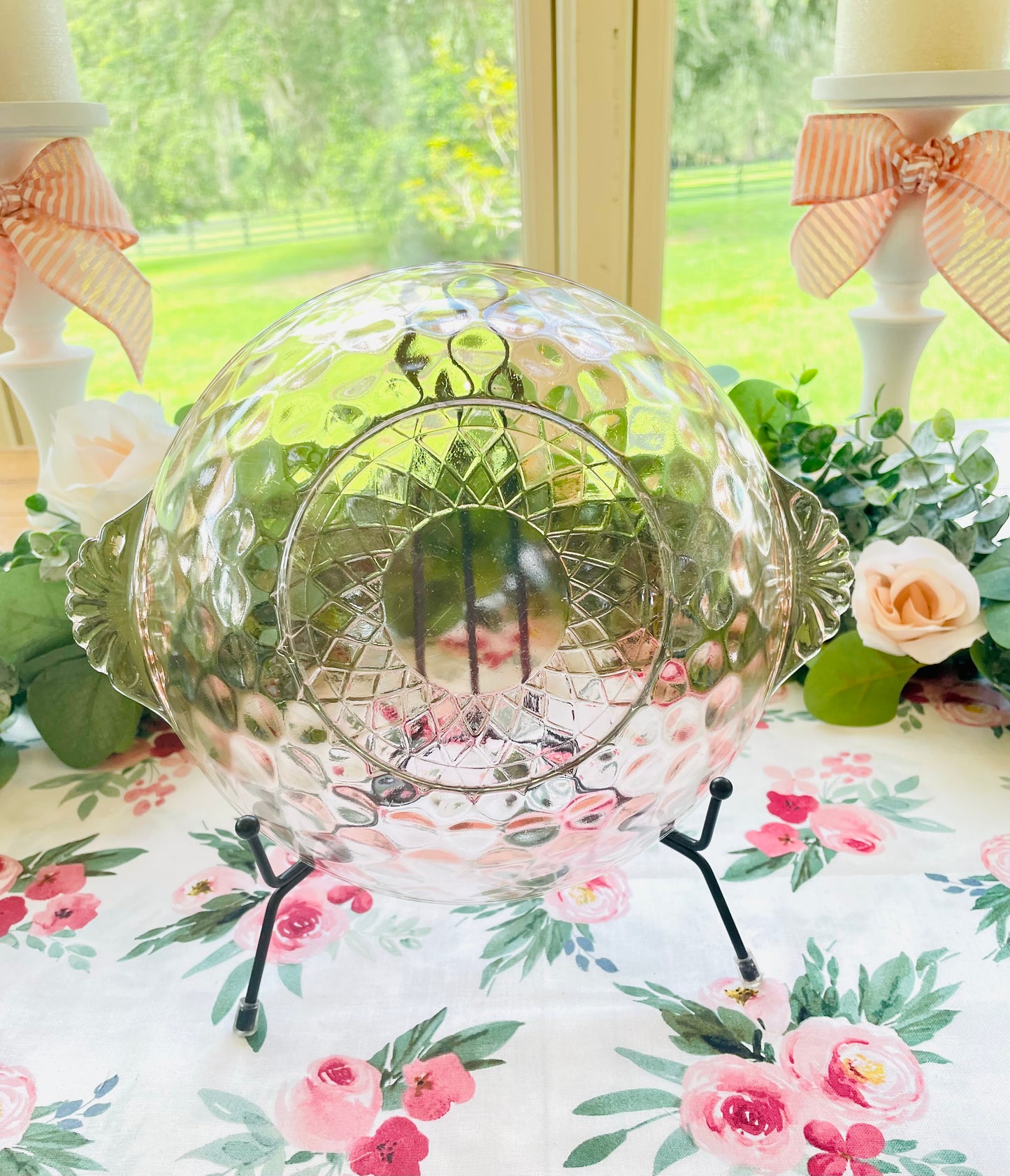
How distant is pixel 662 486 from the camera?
430 mm

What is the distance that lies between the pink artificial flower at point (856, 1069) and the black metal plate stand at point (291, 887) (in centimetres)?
4

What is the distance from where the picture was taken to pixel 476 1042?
438 mm

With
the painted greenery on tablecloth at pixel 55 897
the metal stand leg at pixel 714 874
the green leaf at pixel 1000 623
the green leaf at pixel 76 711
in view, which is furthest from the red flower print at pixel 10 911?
the green leaf at pixel 1000 623

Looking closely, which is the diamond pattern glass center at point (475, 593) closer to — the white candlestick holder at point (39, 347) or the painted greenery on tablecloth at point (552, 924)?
the painted greenery on tablecloth at point (552, 924)

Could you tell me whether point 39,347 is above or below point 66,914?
above

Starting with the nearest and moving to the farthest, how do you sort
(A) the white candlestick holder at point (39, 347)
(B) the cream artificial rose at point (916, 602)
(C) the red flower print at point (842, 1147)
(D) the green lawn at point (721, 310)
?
(C) the red flower print at point (842, 1147)
(B) the cream artificial rose at point (916, 602)
(A) the white candlestick holder at point (39, 347)
(D) the green lawn at point (721, 310)

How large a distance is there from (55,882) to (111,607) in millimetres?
194

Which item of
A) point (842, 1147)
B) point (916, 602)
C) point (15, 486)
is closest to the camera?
point (842, 1147)

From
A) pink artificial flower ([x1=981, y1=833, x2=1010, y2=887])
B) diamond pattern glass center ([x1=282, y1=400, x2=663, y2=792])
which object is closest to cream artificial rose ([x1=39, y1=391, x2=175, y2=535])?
diamond pattern glass center ([x1=282, y1=400, x2=663, y2=792])

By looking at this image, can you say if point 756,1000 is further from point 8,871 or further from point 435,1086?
point 8,871

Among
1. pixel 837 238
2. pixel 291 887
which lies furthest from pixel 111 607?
pixel 837 238

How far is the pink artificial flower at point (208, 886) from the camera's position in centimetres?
52

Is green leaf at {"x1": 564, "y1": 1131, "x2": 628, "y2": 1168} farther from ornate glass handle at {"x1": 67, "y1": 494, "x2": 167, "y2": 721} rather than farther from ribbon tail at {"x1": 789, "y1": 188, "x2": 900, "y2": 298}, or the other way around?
ribbon tail at {"x1": 789, "y1": 188, "x2": 900, "y2": 298}

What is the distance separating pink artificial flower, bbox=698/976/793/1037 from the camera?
1.45 ft
